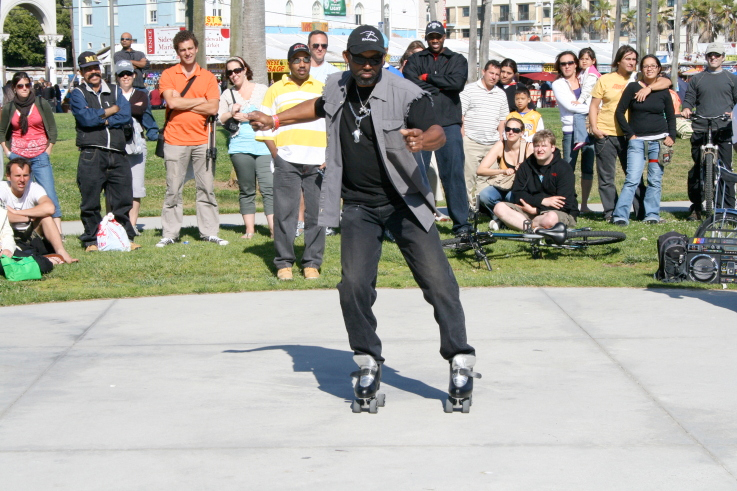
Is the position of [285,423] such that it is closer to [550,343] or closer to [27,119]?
[550,343]

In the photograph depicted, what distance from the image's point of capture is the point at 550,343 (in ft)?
20.4

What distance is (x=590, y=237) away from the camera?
364 inches

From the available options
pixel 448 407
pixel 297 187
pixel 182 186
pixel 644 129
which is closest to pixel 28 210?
pixel 182 186

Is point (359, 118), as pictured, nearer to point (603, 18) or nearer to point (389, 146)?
point (389, 146)

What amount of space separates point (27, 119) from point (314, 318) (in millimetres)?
4728

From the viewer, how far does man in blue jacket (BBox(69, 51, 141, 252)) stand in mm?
10039

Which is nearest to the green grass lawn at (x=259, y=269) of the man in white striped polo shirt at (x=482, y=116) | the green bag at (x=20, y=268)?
the green bag at (x=20, y=268)

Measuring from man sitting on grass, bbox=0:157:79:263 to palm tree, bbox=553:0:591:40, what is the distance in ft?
330

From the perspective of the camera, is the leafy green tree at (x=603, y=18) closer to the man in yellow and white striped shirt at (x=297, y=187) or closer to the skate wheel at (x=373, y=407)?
the man in yellow and white striped shirt at (x=297, y=187)

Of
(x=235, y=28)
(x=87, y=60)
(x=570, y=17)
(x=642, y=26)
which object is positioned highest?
(x=570, y=17)

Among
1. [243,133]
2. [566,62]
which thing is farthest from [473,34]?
[243,133]

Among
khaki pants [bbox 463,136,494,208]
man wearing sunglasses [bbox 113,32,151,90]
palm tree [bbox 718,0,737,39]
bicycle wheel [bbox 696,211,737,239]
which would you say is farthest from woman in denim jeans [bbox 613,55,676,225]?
palm tree [bbox 718,0,737,39]

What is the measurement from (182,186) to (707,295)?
5.57 m

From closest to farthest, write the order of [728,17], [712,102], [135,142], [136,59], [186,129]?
[186,129], [135,142], [712,102], [136,59], [728,17]
